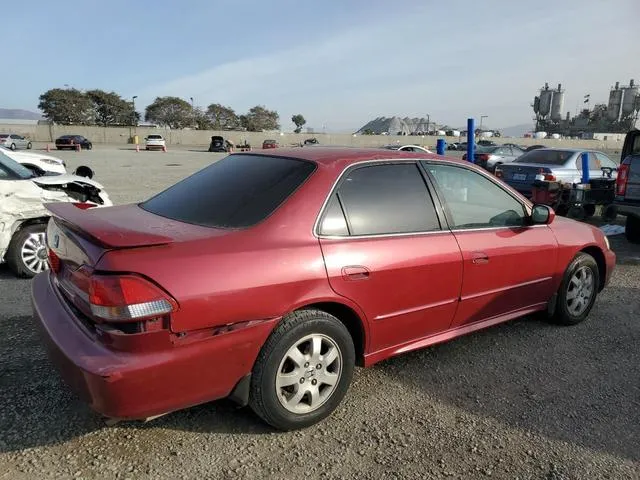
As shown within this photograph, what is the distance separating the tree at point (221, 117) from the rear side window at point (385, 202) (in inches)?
3558

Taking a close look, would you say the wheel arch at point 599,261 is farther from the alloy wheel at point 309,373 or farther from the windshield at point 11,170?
the windshield at point 11,170

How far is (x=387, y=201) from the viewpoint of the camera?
324cm

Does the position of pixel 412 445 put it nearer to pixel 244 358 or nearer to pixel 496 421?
pixel 496 421

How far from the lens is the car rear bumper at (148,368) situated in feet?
7.35

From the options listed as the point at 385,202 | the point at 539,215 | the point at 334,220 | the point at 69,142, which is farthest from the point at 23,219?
the point at 69,142

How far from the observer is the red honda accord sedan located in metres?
2.30

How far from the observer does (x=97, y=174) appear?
19.3 metres

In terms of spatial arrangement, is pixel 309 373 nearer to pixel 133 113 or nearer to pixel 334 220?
pixel 334 220

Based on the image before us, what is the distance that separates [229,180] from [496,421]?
2.22 metres

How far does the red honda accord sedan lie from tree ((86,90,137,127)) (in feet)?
281

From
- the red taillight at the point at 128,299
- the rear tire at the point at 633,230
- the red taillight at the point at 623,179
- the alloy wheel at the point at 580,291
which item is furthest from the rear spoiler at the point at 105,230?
the rear tire at the point at 633,230

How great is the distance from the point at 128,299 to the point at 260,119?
101181 millimetres

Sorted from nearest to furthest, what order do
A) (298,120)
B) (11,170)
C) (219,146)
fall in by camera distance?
1. (11,170)
2. (219,146)
3. (298,120)

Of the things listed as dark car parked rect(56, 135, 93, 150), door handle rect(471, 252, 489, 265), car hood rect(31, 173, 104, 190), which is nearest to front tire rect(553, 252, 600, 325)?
door handle rect(471, 252, 489, 265)
